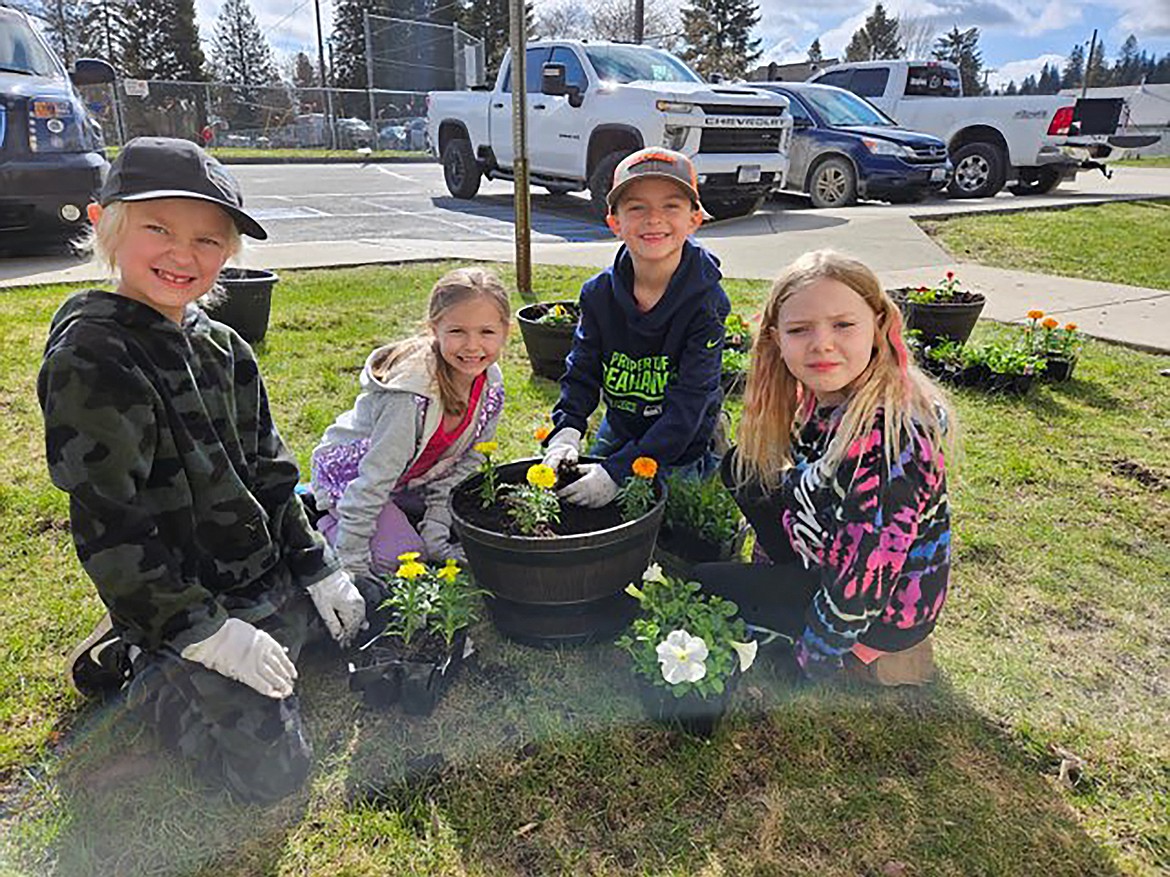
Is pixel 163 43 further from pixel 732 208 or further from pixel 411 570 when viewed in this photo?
pixel 411 570

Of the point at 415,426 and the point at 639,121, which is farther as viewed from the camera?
the point at 639,121

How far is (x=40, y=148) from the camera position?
595 cm

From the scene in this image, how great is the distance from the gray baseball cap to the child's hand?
3.51 ft

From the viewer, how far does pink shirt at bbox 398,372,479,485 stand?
2475 mm

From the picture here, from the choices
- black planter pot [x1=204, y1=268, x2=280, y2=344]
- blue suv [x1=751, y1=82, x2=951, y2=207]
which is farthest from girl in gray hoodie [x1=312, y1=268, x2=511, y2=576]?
blue suv [x1=751, y1=82, x2=951, y2=207]

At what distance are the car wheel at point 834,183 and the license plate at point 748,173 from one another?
2.28 metres

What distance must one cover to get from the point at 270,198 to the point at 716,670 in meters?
12.5

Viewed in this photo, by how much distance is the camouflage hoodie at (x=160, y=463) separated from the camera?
1502 mm

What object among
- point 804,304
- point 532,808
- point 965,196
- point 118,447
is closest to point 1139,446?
point 804,304

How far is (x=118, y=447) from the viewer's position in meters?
1.51

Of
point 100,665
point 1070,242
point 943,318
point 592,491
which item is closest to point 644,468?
point 592,491

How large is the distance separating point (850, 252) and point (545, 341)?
238 centimetres

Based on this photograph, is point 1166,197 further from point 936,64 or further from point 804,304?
point 804,304

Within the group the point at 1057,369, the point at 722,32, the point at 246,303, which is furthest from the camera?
the point at 722,32
